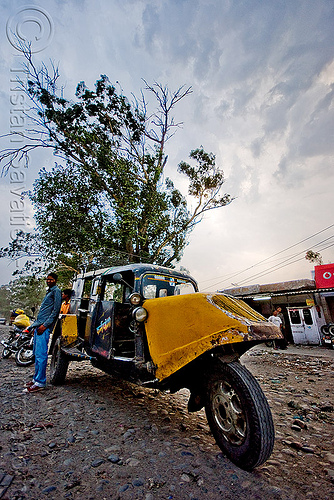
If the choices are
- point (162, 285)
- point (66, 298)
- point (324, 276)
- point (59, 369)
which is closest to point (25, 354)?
point (66, 298)

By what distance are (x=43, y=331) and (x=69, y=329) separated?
53cm

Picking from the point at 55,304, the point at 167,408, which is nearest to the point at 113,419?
the point at 167,408

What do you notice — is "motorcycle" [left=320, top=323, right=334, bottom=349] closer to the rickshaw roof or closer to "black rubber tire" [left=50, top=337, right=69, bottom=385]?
Answer: the rickshaw roof

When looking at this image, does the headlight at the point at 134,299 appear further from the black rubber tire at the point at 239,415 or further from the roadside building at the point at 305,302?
the roadside building at the point at 305,302

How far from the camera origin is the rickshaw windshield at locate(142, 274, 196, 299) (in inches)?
132

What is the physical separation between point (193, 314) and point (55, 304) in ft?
10.5

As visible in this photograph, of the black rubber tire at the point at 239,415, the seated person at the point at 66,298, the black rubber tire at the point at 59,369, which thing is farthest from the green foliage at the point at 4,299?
the black rubber tire at the point at 239,415

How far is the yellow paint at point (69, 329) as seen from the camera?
4.41m

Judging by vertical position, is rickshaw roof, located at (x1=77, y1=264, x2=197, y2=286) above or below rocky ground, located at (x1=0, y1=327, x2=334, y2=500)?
above

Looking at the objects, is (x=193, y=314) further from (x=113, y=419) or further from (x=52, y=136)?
(x=52, y=136)

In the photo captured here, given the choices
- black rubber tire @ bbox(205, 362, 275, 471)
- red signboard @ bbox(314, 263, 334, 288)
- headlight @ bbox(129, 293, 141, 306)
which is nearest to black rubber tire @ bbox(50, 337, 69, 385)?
headlight @ bbox(129, 293, 141, 306)

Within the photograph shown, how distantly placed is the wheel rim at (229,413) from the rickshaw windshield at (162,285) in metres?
1.56

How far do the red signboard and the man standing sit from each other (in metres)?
14.0

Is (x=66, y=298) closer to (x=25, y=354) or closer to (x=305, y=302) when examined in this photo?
(x=25, y=354)
